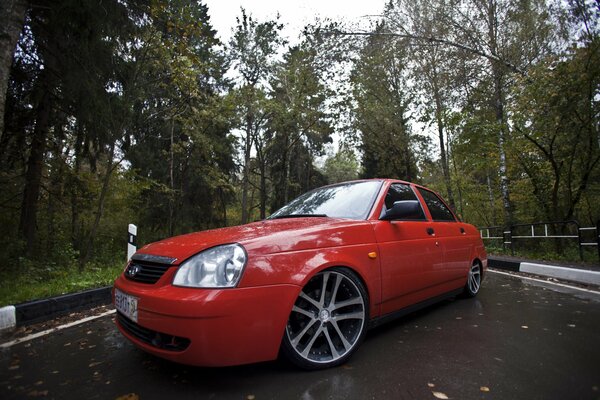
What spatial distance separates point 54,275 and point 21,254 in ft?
9.19

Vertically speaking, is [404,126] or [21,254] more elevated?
[404,126]

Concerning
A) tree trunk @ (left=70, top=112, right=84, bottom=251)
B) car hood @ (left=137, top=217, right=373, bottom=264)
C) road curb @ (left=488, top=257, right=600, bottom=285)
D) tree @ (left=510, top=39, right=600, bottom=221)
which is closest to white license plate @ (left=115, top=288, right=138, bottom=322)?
car hood @ (left=137, top=217, right=373, bottom=264)

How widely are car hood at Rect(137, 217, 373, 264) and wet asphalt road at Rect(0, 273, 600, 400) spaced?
2.72 ft

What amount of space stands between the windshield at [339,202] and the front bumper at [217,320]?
3.86ft

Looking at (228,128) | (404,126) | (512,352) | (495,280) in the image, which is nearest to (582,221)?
(404,126)

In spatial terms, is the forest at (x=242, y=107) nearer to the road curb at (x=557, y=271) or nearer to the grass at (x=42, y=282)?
the grass at (x=42, y=282)

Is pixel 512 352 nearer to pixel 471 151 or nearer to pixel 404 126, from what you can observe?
pixel 471 151

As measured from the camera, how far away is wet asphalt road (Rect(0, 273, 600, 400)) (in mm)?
2094

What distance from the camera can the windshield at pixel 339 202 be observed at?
318 cm

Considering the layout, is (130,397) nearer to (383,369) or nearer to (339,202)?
(383,369)

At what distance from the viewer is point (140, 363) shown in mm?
2539

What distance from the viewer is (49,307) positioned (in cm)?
415

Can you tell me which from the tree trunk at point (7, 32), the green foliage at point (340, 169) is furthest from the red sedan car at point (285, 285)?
the green foliage at point (340, 169)

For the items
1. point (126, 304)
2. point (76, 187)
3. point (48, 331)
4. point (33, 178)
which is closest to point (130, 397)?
point (126, 304)
